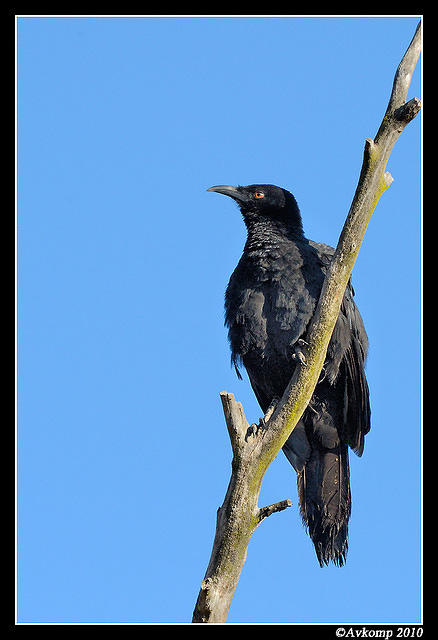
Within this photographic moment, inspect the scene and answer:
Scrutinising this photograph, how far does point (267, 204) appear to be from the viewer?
848 centimetres

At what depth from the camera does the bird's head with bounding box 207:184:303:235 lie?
8.39m

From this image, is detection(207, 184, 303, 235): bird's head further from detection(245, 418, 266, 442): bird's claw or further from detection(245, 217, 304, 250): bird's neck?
detection(245, 418, 266, 442): bird's claw

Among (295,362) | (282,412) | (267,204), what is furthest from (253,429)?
(267,204)

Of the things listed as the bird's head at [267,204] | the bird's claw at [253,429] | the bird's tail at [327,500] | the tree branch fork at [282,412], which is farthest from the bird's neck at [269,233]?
the bird's claw at [253,429]

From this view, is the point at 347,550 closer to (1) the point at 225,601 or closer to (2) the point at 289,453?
(2) the point at 289,453

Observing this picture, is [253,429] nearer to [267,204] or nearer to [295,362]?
[295,362]

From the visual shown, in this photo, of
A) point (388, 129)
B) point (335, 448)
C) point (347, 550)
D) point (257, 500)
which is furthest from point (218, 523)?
point (388, 129)

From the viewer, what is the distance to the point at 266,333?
24.9 ft

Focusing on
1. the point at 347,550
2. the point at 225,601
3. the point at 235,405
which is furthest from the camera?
the point at 347,550

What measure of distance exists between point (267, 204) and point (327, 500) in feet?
9.80

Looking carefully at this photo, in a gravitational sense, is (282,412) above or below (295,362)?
below

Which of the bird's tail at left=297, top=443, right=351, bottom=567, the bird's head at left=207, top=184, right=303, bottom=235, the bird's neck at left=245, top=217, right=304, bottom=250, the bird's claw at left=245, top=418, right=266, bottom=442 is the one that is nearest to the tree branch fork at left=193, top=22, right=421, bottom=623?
the bird's claw at left=245, top=418, right=266, bottom=442

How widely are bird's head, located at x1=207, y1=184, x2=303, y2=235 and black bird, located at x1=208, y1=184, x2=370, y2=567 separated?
4.5 inches

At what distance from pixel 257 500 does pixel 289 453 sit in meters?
2.35
